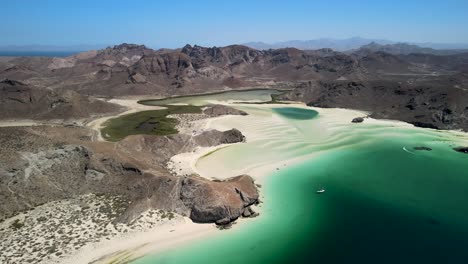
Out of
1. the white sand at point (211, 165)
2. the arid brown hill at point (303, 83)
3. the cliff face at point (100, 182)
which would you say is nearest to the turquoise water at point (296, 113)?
the white sand at point (211, 165)

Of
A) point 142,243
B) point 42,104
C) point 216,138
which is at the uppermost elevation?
point 42,104

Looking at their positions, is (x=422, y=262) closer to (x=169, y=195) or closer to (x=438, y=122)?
(x=169, y=195)

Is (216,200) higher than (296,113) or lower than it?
higher

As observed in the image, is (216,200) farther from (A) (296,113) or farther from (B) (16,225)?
(A) (296,113)

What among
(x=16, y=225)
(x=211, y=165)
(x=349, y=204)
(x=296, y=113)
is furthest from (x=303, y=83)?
(x=16, y=225)

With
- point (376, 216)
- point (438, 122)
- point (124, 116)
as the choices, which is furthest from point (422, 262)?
point (124, 116)
